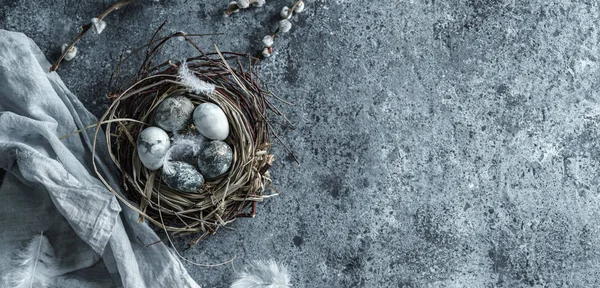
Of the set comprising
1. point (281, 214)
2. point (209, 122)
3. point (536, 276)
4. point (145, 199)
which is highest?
point (209, 122)

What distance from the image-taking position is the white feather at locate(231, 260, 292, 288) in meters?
1.39

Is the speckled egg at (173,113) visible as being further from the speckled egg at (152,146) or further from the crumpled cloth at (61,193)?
the crumpled cloth at (61,193)

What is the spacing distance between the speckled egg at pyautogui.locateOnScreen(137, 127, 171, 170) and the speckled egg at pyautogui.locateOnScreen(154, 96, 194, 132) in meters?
0.02

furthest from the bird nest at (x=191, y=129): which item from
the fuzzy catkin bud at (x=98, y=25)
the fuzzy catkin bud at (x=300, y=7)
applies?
the fuzzy catkin bud at (x=300, y=7)

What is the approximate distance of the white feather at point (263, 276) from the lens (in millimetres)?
1392

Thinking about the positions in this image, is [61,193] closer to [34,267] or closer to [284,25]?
[34,267]

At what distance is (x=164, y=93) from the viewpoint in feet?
4.29

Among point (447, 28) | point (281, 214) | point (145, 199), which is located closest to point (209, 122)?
point (145, 199)

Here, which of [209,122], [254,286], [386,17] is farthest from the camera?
[386,17]

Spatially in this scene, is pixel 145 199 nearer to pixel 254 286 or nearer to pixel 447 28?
pixel 254 286

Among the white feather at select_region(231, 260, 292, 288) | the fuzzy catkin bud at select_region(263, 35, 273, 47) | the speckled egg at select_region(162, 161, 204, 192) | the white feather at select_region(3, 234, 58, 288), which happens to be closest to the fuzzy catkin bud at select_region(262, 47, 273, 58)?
the fuzzy catkin bud at select_region(263, 35, 273, 47)

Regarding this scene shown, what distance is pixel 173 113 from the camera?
126 centimetres

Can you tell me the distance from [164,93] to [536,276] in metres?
0.98

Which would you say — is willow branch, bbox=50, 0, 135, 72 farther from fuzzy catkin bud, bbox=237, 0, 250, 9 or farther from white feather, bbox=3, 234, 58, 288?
white feather, bbox=3, 234, 58, 288
